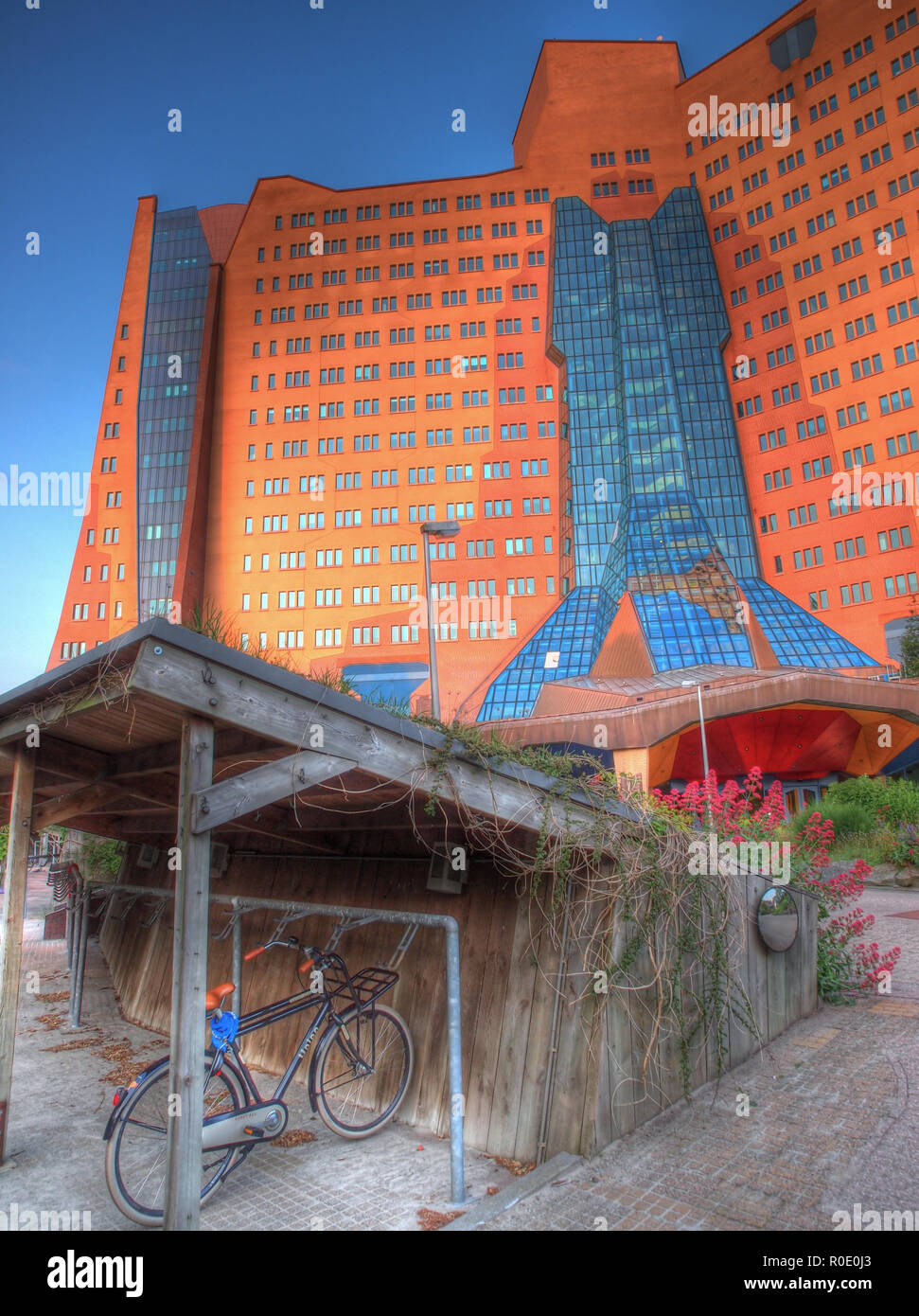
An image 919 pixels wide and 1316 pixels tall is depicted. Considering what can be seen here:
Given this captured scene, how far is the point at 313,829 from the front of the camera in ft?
23.1

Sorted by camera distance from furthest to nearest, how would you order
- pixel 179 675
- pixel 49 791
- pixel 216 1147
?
pixel 49 791, pixel 216 1147, pixel 179 675

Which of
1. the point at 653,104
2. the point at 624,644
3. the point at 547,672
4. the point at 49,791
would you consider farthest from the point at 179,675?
the point at 653,104

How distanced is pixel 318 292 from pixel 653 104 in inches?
1406

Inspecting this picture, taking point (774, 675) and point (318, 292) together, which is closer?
point (774, 675)

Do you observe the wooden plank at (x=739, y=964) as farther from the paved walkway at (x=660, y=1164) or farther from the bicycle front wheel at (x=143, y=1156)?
the bicycle front wheel at (x=143, y=1156)

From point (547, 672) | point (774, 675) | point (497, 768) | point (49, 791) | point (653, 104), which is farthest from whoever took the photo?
point (653, 104)

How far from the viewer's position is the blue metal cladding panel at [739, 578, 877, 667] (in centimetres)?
4941

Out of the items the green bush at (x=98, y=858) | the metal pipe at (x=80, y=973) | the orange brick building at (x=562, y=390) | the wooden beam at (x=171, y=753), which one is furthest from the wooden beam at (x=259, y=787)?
the orange brick building at (x=562, y=390)

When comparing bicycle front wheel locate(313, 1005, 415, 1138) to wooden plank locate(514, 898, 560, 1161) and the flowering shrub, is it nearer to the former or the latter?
wooden plank locate(514, 898, 560, 1161)

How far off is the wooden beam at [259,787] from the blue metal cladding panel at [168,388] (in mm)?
68123

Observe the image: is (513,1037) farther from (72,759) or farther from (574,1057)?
→ (72,759)

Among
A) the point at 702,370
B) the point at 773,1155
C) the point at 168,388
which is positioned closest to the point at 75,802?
the point at 773,1155

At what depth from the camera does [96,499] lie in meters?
73.8
